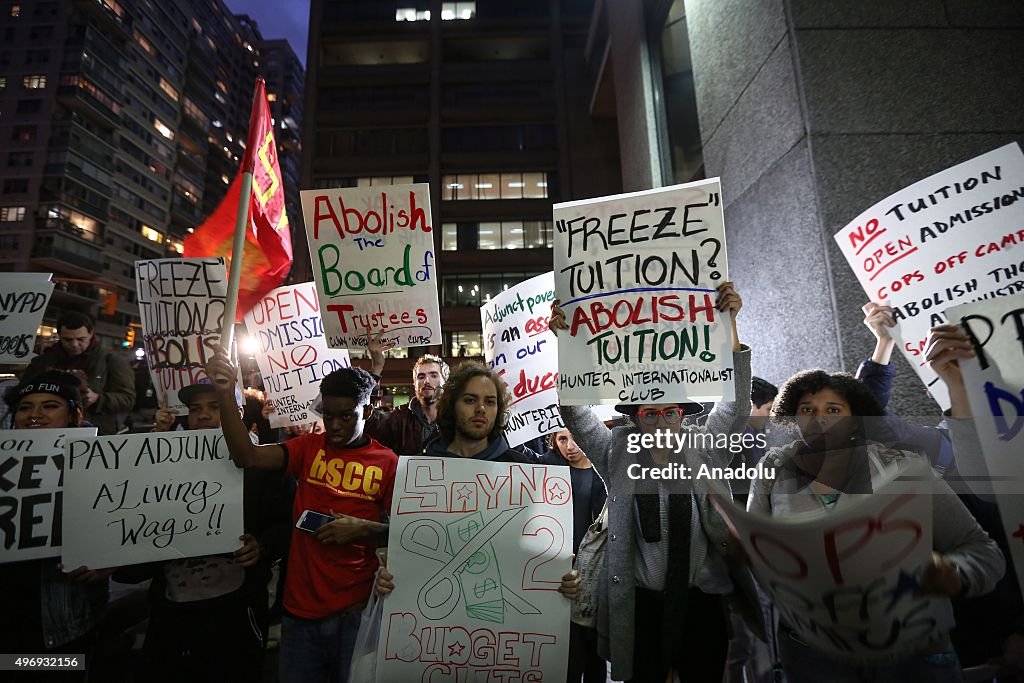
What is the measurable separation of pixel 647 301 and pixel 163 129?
74734 millimetres

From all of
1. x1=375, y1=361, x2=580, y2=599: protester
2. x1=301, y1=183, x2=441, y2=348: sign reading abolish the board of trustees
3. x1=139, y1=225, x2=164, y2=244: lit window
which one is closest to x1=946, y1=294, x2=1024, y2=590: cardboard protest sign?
x1=375, y1=361, x2=580, y2=599: protester

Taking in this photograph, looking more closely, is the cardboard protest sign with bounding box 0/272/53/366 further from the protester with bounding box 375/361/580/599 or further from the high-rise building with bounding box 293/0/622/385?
the high-rise building with bounding box 293/0/622/385

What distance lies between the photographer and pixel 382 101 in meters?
30.4

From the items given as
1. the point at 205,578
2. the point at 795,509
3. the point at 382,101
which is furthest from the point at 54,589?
the point at 382,101

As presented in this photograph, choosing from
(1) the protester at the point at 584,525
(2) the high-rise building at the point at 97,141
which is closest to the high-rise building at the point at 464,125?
(2) the high-rise building at the point at 97,141

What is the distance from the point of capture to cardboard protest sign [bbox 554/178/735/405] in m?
2.23

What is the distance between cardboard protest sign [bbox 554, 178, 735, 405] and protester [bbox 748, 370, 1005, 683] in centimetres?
43

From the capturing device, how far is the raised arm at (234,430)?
2354 mm

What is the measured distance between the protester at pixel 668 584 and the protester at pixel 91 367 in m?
3.91

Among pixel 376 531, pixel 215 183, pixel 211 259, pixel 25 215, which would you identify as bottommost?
pixel 376 531

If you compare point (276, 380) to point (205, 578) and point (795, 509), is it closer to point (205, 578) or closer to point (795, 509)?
point (205, 578)

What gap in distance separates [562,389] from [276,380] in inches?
113

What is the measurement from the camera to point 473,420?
2.38 m

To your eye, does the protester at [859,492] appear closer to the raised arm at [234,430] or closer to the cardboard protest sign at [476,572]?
the cardboard protest sign at [476,572]
